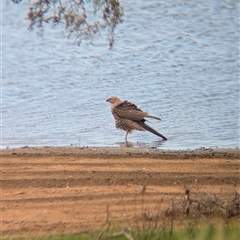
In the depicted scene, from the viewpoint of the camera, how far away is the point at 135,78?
59.6 ft

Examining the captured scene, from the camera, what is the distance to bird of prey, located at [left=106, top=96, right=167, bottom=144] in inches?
575

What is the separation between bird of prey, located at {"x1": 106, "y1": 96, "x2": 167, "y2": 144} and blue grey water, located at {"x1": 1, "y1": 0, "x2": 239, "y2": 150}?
0.70ft

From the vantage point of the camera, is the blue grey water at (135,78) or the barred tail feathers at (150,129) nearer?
the barred tail feathers at (150,129)

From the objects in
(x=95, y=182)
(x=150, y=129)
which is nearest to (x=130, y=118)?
(x=150, y=129)

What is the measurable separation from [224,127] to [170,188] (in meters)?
5.15

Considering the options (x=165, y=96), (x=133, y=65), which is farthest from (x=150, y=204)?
(x=133, y=65)

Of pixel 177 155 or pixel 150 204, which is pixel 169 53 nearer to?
pixel 177 155

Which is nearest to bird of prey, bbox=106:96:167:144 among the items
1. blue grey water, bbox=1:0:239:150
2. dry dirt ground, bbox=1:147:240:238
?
blue grey water, bbox=1:0:239:150

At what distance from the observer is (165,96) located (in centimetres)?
1706

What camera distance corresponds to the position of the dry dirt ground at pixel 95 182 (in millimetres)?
8852

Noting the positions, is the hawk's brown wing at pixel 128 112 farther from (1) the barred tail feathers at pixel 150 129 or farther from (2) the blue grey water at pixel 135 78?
(2) the blue grey water at pixel 135 78

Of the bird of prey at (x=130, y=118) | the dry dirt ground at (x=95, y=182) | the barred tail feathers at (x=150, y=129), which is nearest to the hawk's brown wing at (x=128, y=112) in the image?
the bird of prey at (x=130, y=118)

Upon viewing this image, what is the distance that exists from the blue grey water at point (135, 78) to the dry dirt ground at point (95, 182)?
1389 millimetres

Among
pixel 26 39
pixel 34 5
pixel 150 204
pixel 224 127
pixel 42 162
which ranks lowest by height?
pixel 26 39
